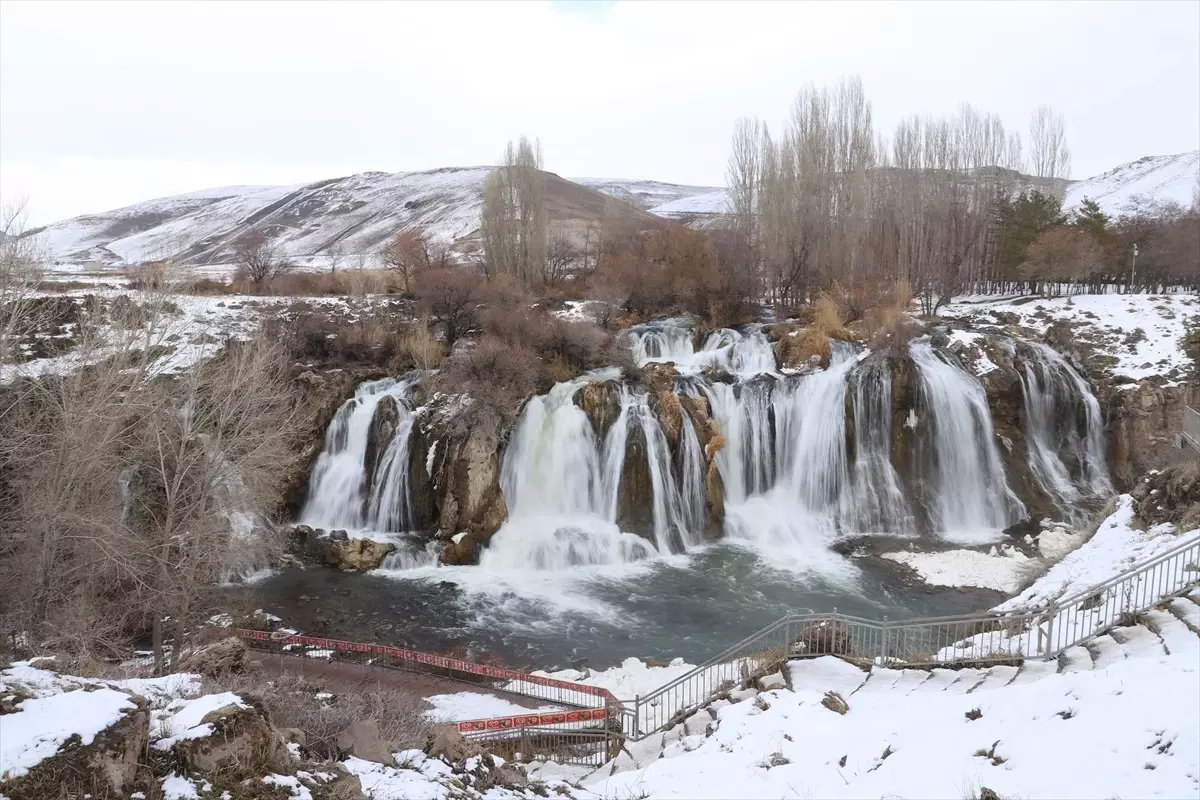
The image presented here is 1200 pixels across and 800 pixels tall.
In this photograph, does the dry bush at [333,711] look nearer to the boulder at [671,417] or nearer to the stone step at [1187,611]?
the stone step at [1187,611]

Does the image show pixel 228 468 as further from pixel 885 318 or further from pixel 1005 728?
pixel 885 318

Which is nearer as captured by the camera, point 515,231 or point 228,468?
point 228,468

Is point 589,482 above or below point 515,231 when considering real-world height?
below

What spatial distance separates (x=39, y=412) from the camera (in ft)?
47.5

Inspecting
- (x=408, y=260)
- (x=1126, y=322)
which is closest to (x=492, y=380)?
(x=408, y=260)

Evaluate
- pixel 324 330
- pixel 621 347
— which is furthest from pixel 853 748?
pixel 324 330

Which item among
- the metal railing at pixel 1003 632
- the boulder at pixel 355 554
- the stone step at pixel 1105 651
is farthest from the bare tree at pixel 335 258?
the stone step at pixel 1105 651

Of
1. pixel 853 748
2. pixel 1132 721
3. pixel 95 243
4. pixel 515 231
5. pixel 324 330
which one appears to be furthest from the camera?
pixel 95 243

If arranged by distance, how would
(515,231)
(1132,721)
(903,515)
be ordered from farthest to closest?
(515,231) → (903,515) → (1132,721)

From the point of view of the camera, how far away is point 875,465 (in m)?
23.3

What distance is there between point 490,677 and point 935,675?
8.47 metres

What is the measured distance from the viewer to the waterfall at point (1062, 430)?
23328 mm

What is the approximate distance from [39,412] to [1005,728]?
17.2 meters

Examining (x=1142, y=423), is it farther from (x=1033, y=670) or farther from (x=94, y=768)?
(x=94, y=768)
